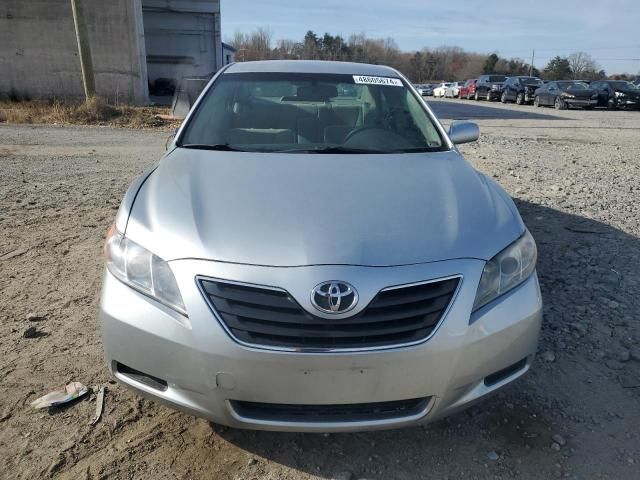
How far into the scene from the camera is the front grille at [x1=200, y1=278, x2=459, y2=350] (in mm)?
1820

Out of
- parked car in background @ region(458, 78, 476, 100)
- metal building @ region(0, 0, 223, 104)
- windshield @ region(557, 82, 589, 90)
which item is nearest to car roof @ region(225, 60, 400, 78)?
metal building @ region(0, 0, 223, 104)

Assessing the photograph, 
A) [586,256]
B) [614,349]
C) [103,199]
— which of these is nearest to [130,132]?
[103,199]

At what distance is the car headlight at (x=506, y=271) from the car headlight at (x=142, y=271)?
1.15 m

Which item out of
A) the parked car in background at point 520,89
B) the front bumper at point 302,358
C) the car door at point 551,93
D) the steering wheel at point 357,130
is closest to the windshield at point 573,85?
the car door at point 551,93

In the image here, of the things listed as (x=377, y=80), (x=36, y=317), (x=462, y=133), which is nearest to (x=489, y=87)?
(x=377, y=80)

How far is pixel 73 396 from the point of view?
251cm

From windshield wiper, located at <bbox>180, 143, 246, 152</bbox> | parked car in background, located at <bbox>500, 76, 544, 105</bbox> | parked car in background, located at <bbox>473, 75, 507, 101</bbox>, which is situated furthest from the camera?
parked car in background, located at <bbox>473, 75, 507, 101</bbox>

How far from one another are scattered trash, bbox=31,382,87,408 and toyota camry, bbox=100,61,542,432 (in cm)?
63

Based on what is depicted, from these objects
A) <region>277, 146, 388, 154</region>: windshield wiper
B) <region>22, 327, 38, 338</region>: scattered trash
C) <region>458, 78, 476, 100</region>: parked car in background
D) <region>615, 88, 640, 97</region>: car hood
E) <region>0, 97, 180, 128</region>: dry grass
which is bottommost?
<region>458, 78, 476, 100</region>: parked car in background

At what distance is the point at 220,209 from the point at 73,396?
4.00 feet

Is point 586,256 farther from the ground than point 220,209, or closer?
closer

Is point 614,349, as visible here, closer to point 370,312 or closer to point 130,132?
point 370,312

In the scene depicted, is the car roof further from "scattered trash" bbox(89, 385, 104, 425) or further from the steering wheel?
"scattered trash" bbox(89, 385, 104, 425)

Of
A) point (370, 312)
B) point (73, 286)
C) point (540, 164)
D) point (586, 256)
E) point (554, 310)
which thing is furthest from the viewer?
point (540, 164)
